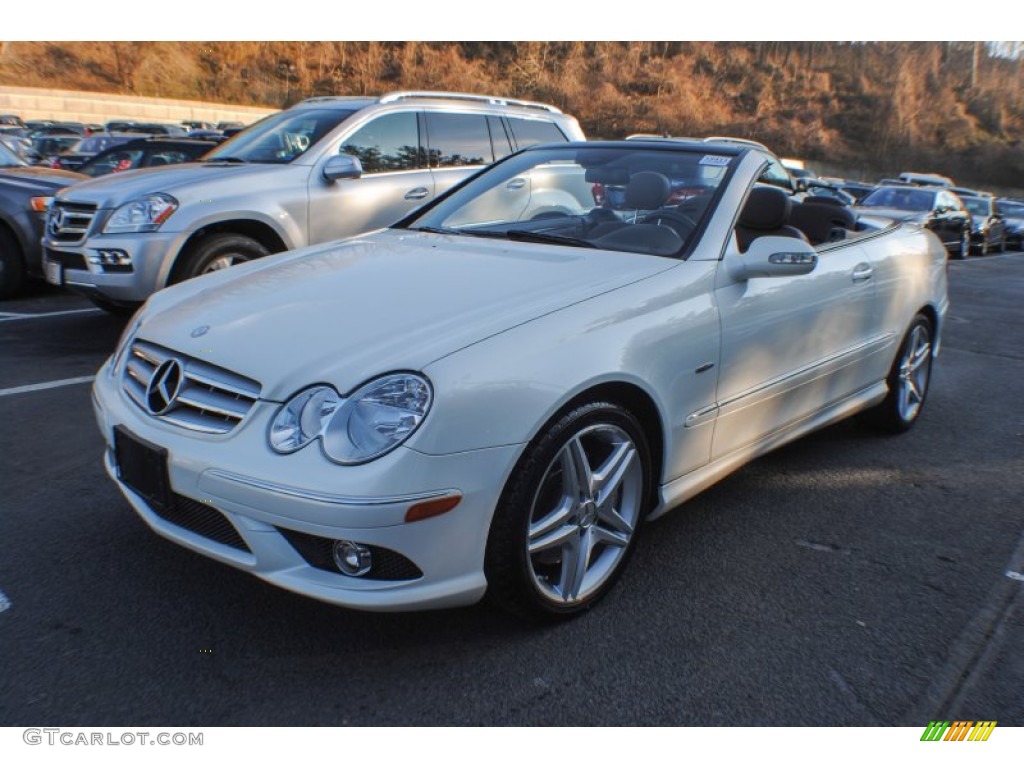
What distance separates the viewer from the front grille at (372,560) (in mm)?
2350

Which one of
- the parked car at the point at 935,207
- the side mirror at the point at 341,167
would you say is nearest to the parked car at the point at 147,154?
the side mirror at the point at 341,167

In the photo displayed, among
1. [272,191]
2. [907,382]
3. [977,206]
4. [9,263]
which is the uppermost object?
[272,191]

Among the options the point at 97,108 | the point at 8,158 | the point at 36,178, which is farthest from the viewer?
the point at 97,108

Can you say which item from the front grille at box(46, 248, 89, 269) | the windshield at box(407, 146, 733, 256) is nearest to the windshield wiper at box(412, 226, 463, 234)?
the windshield at box(407, 146, 733, 256)

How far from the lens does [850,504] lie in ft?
12.9

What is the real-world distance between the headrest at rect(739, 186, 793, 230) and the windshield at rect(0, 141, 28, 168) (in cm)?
800

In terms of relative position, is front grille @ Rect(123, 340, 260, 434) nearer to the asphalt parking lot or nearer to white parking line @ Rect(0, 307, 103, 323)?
the asphalt parking lot

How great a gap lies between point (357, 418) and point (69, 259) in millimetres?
4787

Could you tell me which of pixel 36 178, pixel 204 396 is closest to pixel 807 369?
pixel 204 396

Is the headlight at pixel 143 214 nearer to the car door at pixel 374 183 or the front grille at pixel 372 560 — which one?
the car door at pixel 374 183

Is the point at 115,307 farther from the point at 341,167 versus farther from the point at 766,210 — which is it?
the point at 766,210

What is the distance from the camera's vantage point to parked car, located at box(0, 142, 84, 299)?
25.7 ft

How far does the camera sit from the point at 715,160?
3766mm

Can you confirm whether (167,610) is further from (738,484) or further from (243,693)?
(738,484)
